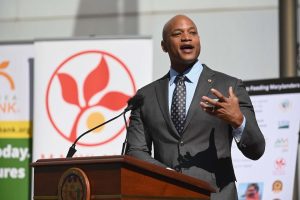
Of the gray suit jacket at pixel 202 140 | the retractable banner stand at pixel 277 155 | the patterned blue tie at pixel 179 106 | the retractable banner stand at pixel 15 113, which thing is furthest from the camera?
the retractable banner stand at pixel 15 113

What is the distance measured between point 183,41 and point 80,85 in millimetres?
4270

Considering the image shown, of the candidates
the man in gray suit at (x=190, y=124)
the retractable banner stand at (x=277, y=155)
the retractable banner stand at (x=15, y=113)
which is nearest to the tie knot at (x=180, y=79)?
the man in gray suit at (x=190, y=124)

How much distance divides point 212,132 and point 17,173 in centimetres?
487

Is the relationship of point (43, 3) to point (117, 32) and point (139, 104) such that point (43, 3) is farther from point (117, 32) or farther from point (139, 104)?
point (139, 104)

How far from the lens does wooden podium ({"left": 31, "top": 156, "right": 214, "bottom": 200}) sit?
3.13 meters

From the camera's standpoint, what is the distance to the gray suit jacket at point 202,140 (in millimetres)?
3580

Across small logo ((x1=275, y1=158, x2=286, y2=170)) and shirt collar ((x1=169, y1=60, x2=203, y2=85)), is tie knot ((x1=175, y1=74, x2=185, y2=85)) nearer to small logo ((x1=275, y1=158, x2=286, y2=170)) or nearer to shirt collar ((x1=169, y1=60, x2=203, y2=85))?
shirt collar ((x1=169, y1=60, x2=203, y2=85))

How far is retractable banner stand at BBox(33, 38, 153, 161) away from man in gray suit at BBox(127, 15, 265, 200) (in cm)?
385

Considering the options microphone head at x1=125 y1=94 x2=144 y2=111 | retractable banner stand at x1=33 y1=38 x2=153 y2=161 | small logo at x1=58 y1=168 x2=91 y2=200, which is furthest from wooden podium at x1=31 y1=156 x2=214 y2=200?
retractable banner stand at x1=33 y1=38 x2=153 y2=161

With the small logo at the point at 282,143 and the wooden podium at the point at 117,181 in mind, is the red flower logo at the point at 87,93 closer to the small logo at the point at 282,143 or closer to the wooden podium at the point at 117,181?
the small logo at the point at 282,143

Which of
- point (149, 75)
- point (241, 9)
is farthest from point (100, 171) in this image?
point (241, 9)

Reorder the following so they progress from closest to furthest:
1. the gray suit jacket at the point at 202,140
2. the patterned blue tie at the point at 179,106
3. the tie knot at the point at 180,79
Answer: the gray suit jacket at the point at 202,140 → the patterned blue tie at the point at 179,106 → the tie knot at the point at 180,79

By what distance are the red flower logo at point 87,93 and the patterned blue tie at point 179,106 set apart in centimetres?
398

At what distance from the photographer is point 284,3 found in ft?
22.7
